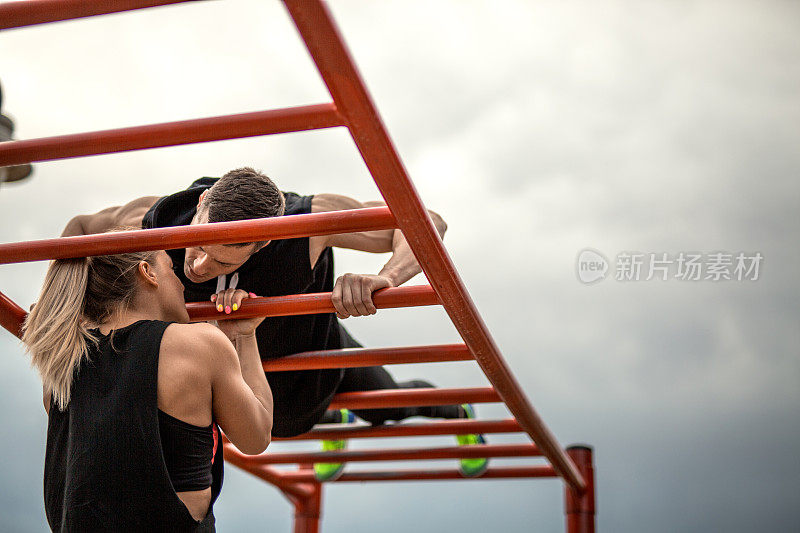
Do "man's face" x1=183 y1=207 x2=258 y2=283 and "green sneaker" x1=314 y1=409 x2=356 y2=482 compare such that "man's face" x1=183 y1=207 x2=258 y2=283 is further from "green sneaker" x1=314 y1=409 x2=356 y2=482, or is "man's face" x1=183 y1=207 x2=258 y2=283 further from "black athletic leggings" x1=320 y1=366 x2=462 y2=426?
"green sneaker" x1=314 y1=409 x2=356 y2=482

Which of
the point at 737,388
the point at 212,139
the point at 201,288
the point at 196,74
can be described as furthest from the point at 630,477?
the point at 212,139

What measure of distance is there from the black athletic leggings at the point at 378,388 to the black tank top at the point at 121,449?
94 cm

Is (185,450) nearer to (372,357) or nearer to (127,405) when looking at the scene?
(127,405)

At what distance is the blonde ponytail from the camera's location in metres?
1.21

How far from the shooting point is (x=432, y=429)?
2123 millimetres

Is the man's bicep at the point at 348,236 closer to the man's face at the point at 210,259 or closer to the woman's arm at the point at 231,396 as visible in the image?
the man's face at the point at 210,259

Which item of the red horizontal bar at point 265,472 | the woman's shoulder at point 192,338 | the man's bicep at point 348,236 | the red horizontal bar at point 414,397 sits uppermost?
the man's bicep at point 348,236

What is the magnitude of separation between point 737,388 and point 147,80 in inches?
150

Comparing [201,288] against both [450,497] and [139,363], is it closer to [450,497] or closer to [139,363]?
[139,363]

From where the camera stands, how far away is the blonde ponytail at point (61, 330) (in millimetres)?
1214

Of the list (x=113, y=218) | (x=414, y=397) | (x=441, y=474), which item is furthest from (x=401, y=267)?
(x=441, y=474)

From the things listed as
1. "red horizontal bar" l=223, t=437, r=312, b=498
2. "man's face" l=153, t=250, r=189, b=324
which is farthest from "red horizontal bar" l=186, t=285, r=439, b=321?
"red horizontal bar" l=223, t=437, r=312, b=498

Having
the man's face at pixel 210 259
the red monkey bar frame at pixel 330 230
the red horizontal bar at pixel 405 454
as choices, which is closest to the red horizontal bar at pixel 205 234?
the red monkey bar frame at pixel 330 230

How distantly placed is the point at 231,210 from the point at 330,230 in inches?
18.8
